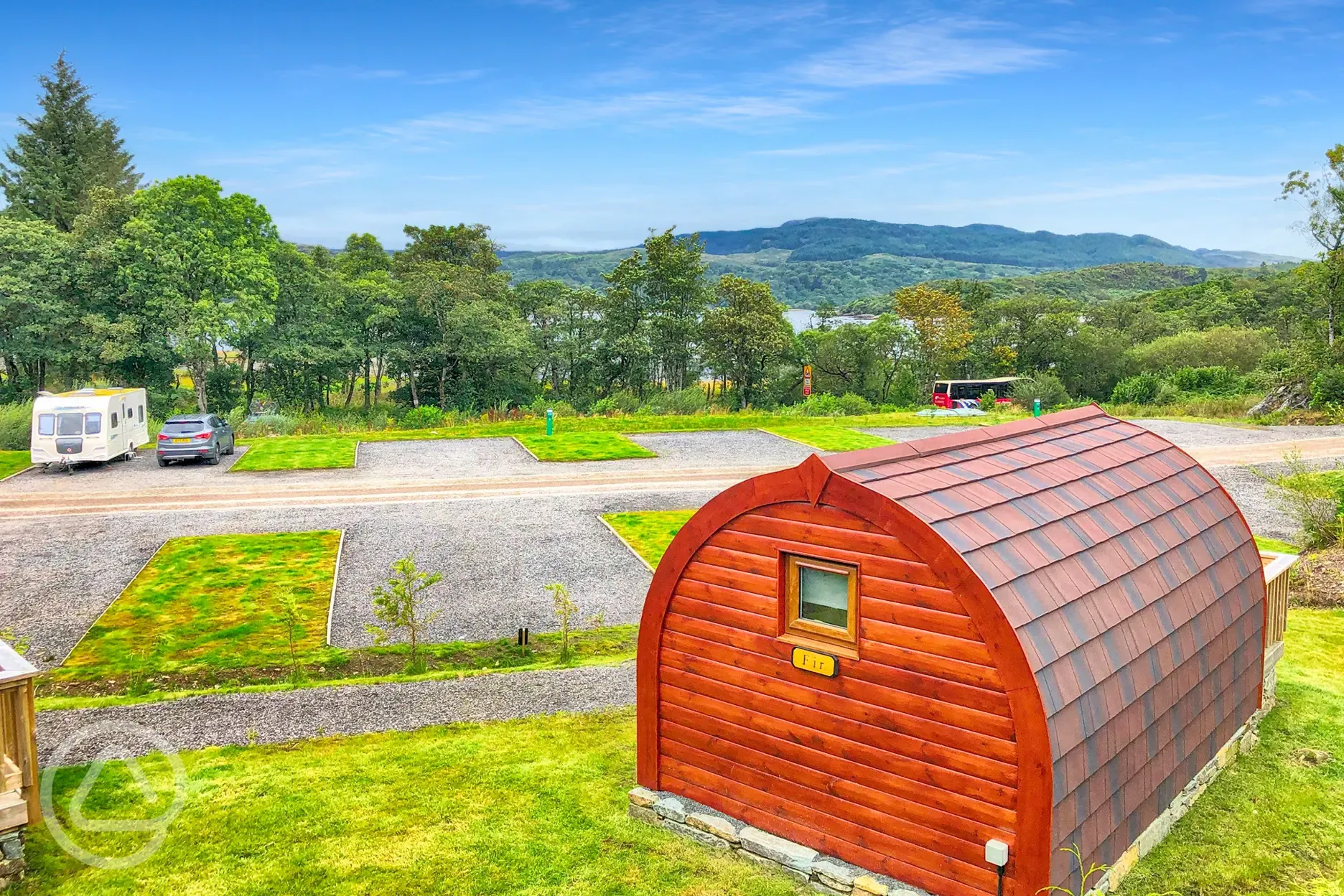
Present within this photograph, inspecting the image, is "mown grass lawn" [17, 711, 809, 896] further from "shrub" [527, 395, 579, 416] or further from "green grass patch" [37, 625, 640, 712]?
"shrub" [527, 395, 579, 416]

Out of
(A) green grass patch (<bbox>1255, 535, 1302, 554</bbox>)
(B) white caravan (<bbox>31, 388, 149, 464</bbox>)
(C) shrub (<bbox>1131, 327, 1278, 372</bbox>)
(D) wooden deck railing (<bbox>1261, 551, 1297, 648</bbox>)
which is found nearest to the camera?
(D) wooden deck railing (<bbox>1261, 551, 1297, 648</bbox>)

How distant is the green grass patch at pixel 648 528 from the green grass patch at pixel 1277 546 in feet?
35.6

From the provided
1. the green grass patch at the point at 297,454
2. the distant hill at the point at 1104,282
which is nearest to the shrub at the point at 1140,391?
the distant hill at the point at 1104,282

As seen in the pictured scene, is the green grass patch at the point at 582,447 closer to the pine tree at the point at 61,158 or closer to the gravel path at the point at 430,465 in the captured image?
the gravel path at the point at 430,465

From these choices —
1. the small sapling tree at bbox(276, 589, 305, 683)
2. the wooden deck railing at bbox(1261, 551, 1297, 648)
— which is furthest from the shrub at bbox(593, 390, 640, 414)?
the wooden deck railing at bbox(1261, 551, 1297, 648)

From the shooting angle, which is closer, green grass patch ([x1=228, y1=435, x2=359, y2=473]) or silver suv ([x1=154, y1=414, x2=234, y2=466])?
silver suv ([x1=154, y1=414, x2=234, y2=466])

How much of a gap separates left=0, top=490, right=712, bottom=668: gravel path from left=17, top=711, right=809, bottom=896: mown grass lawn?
443 cm

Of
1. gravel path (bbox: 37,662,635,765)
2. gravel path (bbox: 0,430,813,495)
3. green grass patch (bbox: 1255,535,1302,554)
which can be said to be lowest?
gravel path (bbox: 37,662,635,765)

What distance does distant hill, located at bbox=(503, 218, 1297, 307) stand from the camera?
10112 cm

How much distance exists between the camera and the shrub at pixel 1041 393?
45.8 m

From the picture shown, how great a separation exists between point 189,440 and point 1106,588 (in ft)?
83.5

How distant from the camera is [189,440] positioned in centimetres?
2600

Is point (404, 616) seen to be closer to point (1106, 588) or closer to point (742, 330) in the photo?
point (1106, 588)

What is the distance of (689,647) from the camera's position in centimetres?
767
